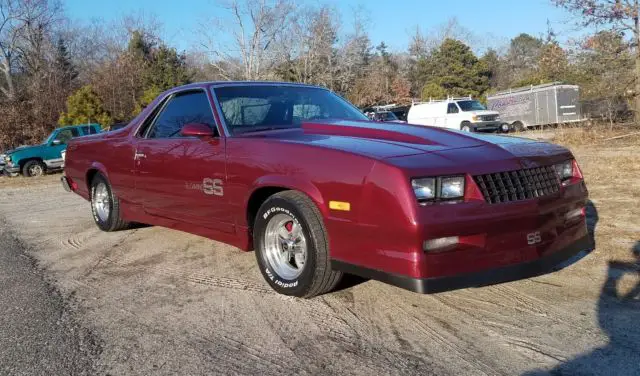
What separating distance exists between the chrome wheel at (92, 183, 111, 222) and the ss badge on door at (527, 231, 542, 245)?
15.8 ft

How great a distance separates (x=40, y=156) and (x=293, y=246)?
17.5m

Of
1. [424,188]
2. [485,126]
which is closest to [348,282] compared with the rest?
[424,188]

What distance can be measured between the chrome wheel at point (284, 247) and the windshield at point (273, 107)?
3.01 ft

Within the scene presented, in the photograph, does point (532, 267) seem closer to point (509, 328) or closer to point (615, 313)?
point (509, 328)

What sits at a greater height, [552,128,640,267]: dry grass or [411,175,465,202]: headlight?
[411,175,465,202]: headlight

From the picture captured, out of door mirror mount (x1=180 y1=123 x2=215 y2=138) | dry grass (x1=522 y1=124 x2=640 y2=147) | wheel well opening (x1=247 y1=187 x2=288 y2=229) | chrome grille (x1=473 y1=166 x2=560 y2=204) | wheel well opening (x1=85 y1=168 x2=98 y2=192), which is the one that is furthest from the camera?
dry grass (x1=522 y1=124 x2=640 y2=147)

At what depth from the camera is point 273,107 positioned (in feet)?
15.8

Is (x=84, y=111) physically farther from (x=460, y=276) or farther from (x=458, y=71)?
(x=458, y=71)

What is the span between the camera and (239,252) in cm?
535

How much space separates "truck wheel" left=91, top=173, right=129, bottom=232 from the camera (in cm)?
625

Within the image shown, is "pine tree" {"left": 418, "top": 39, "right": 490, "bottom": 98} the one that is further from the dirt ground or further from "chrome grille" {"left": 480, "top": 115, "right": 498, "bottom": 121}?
the dirt ground

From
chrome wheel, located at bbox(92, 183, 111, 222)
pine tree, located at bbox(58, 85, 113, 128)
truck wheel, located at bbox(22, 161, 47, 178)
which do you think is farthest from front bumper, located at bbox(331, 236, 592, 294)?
pine tree, located at bbox(58, 85, 113, 128)

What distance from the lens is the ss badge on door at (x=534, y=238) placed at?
11.1 ft

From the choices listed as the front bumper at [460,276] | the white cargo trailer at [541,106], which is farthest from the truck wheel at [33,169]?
the white cargo trailer at [541,106]
